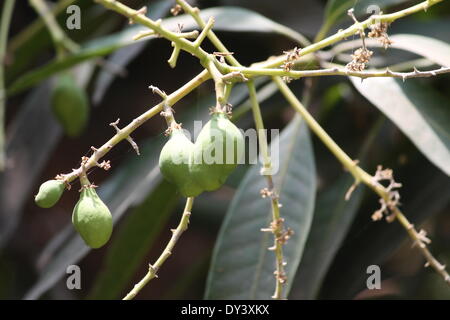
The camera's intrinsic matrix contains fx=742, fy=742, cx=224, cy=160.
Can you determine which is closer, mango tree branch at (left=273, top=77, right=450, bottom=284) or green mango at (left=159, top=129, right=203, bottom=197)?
green mango at (left=159, top=129, right=203, bottom=197)

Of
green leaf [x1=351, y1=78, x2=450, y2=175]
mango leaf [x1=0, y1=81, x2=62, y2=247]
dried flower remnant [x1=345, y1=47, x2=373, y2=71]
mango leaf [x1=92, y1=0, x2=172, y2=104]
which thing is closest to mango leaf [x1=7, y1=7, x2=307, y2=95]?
mango leaf [x1=92, y1=0, x2=172, y2=104]

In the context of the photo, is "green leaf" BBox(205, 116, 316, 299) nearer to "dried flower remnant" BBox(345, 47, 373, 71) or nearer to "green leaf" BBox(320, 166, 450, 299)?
"green leaf" BBox(320, 166, 450, 299)

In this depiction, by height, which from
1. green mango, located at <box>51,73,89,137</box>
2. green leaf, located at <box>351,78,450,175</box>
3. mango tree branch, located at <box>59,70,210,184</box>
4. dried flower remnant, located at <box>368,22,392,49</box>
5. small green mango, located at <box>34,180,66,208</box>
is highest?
green mango, located at <box>51,73,89,137</box>

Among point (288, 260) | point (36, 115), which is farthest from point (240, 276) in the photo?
point (36, 115)

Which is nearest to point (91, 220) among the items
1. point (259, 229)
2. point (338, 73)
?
point (338, 73)

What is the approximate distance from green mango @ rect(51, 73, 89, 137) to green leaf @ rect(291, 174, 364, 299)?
45 centimetres

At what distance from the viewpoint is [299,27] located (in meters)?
1.33

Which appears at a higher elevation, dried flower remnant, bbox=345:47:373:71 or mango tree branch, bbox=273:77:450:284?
dried flower remnant, bbox=345:47:373:71

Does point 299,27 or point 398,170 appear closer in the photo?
point 398,170

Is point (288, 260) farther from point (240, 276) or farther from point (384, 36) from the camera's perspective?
point (384, 36)

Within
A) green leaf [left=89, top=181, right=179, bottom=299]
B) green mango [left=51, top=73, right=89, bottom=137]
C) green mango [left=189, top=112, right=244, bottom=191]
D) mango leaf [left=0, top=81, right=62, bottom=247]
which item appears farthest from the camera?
mango leaf [left=0, top=81, right=62, bottom=247]

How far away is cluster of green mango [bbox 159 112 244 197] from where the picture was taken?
0.60m
